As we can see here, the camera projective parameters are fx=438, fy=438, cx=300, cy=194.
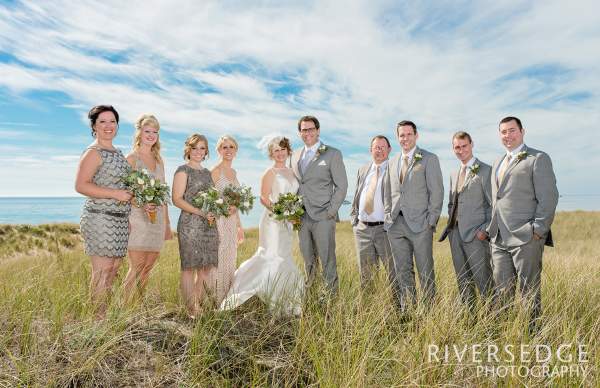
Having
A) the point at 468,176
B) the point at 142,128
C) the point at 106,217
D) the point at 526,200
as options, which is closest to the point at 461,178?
the point at 468,176

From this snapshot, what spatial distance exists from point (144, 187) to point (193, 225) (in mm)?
991

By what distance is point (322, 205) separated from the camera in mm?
6691

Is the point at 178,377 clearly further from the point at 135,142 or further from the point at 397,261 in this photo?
the point at 397,261

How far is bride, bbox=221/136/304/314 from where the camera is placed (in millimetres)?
6102

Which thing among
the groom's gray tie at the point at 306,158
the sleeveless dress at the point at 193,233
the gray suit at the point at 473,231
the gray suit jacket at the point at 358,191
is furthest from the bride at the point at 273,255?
the gray suit at the point at 473,231

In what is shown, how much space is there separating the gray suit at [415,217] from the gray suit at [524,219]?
0.87 meters

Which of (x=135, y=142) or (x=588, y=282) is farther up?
(x=135, y=142)

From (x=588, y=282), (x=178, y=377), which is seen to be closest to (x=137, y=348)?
(x=178, y=377)

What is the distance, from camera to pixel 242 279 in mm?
6375

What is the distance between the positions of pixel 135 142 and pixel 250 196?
5.57ft

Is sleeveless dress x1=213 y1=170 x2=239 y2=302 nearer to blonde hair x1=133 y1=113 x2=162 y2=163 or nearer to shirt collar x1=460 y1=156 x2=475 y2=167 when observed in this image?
blonde hair x1=133 y1=113 x2=162 y2=163

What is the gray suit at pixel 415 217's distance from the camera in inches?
244

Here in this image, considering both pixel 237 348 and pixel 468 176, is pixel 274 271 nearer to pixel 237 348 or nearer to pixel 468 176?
pixel 237 348

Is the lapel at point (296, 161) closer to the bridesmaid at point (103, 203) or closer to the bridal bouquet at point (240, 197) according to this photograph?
the bridal bouquet at point (240, 197)
